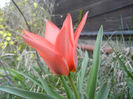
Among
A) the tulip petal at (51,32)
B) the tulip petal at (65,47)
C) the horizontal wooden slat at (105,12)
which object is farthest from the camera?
the horizontal wooden slat at (105,12)

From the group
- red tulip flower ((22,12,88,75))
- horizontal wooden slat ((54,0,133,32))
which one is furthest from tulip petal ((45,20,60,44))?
horizontal wooden slat ((54,0,133,32))

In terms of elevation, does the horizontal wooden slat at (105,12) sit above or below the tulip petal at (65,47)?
above

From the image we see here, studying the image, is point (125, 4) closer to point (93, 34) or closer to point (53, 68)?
point (93, 34)

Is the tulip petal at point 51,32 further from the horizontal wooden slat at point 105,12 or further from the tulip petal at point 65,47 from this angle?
the horizontal wooden slat at point 105,12

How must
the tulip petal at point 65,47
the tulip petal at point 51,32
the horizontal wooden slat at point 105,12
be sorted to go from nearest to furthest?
the tulip petal at point 65,47 → the tulip petal at point 51,32 → the horizontal wooden slat at point 105,12

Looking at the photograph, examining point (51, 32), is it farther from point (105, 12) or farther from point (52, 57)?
point (105, 12)

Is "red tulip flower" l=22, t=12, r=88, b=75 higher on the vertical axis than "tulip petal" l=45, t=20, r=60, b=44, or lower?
lower

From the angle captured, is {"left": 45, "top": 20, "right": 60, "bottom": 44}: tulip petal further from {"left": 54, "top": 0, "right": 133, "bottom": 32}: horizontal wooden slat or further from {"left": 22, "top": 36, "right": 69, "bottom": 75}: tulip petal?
{"left": 54, "top": 0, "right": 133, "bottom": 32}: horizontal wooden slat

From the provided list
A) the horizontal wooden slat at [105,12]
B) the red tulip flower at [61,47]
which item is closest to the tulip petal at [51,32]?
the red tulip flower at [61,47]
